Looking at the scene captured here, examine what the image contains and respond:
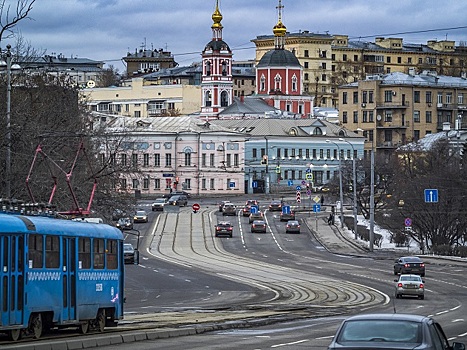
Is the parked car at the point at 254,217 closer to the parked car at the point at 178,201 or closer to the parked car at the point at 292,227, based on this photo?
the parked car at the point at 292,227

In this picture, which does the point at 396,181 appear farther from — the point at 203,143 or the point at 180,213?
the point at 203,143

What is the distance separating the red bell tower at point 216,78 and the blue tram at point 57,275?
153837 mm

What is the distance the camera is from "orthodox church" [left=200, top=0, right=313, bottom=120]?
182500 millimetres

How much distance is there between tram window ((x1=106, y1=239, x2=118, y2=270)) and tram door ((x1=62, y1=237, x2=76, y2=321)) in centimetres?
260

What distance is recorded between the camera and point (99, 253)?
95.8 feet

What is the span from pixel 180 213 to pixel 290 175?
4514 cm

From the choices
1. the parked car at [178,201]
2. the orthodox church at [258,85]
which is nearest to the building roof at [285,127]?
the orthodox church at [258,85]

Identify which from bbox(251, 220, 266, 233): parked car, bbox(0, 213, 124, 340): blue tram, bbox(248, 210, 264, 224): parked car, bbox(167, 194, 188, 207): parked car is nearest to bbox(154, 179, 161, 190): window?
bbox(167, 194, 188, 207): parked car

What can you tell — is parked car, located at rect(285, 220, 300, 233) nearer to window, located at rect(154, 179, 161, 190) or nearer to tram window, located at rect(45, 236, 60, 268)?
→ window, located at rect(154, 179, 161, 190)

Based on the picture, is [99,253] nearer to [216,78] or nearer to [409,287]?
[409,287]

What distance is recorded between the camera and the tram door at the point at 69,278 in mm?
26812

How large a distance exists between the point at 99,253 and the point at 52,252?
10.5 ft

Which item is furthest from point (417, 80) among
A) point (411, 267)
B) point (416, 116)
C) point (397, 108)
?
point (411, 267)

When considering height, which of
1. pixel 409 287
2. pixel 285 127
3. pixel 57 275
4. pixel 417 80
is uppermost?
pixel 417 80
